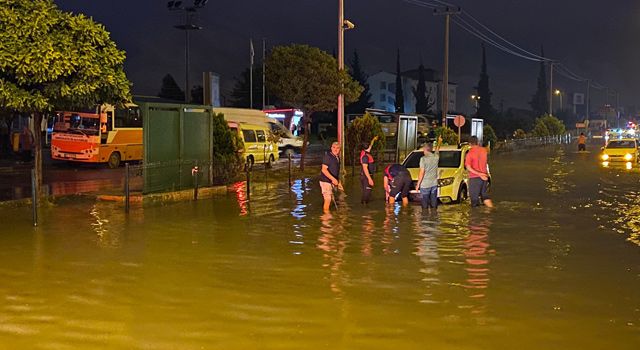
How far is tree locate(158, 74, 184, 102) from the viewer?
7675 centimetres

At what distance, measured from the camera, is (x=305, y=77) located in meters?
28.5

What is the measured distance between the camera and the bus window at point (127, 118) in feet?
103

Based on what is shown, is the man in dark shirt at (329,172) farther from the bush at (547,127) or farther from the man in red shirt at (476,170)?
the bush at (547,127)

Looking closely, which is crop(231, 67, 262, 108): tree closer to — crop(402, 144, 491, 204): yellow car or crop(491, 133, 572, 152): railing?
crop(491, 133, 572, 152): railing

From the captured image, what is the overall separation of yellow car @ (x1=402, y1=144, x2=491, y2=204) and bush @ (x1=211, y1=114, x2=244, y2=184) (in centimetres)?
579

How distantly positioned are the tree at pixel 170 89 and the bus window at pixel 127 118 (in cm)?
4421

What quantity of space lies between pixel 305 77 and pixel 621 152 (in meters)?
Result: 19.8

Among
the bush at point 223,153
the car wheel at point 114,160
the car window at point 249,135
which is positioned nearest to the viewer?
the bush at point 223,153

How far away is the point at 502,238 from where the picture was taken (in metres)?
12.8

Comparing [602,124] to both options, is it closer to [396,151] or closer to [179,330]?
[396,151]

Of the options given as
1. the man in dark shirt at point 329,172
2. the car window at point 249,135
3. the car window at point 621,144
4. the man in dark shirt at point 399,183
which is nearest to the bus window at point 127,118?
the car window at point 249,135

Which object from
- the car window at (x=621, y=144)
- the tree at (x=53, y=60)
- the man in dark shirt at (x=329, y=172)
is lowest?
the man in dark shirt at (x=329, y=172)

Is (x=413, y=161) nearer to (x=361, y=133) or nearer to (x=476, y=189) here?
(x=476, y=189)

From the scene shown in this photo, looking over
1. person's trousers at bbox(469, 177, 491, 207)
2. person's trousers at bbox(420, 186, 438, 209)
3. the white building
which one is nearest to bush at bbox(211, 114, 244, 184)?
person's trousers at bbox(420, 186, 438, 209)
